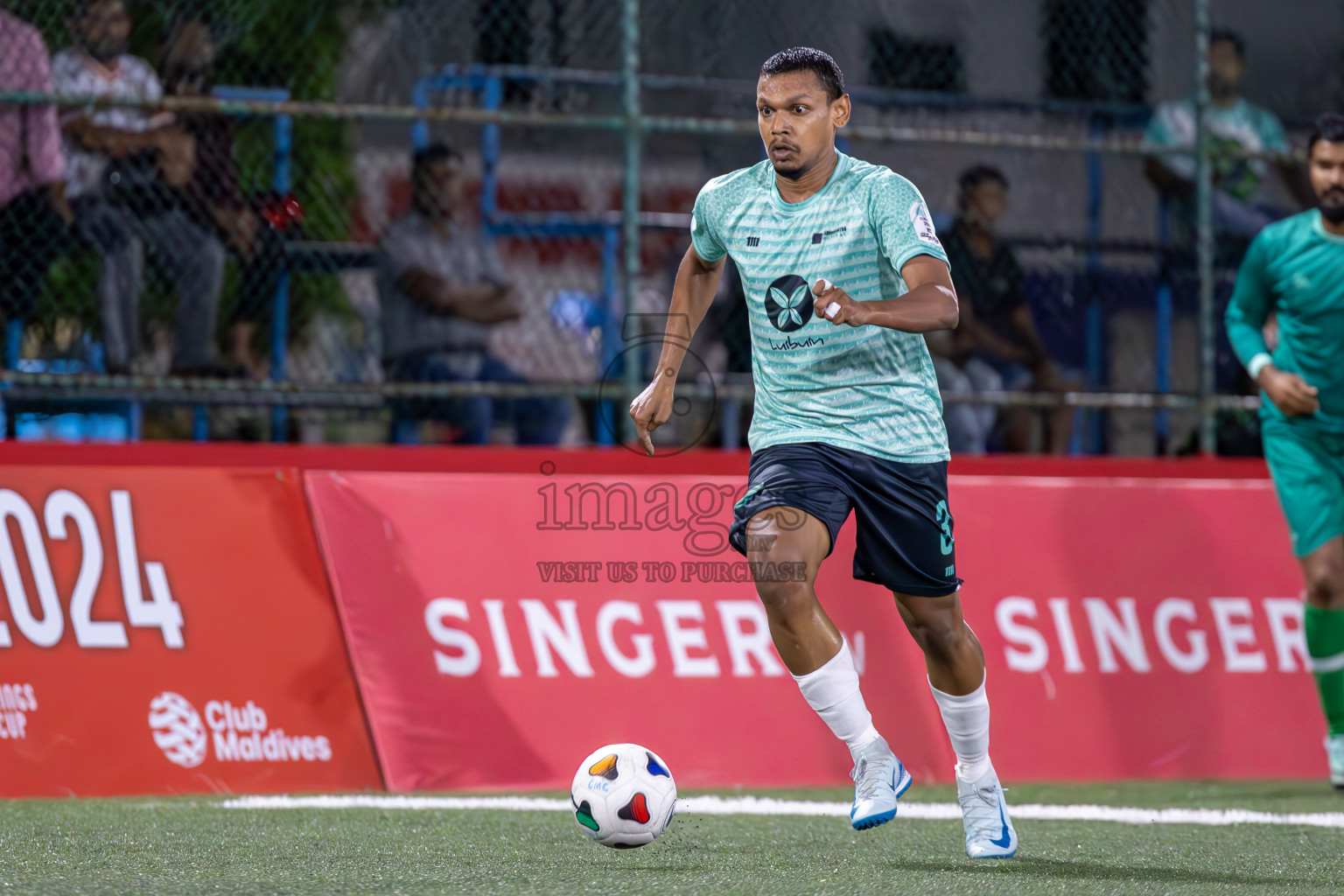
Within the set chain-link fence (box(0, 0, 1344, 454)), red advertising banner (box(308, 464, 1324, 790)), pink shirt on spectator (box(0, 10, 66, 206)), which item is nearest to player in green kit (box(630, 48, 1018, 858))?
red advertising banner (box(308, 464, 1324, 790))

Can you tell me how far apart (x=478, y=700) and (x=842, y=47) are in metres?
4.35

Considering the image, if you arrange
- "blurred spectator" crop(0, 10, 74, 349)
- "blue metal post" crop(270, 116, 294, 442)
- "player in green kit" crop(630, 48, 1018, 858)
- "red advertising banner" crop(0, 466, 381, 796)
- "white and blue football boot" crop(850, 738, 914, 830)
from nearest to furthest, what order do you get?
"white and blue football boot" crop(850, 738, 914, 830) < "player in green kit" crop(630, 48, 1018, 858) < "red advertising banner" crop(0, 466, 381, 796) < "blurred spectator" crop(0, 10, 74, 349) < "blue metal post" crop(270, 116, 294, 442)

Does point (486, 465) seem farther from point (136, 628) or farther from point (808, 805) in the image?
point (808, 805)

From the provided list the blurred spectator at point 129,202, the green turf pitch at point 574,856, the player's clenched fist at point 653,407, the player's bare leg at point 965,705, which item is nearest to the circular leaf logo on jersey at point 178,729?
the green turf pitch at point 574,856

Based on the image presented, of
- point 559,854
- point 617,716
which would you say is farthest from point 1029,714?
point 559,854

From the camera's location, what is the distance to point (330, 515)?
615cm

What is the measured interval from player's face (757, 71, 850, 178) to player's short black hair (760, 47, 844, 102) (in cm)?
1

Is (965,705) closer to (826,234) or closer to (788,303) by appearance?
(788,303)

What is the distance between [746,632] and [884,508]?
2.04 m

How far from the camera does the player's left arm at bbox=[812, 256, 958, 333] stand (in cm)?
390

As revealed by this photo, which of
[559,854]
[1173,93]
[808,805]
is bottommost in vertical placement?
[808,805]

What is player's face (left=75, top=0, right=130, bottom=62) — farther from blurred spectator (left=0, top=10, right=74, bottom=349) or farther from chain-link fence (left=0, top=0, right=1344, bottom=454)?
blurred spectator (left=0, top=10, right=74, bottom=349)

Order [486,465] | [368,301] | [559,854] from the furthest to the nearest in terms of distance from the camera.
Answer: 1. [368,301]
2. [486,465]
3. [559,854]

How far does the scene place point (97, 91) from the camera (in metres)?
7.38
